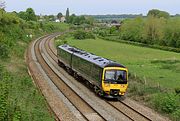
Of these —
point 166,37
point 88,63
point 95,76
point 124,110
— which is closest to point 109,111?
point 124,110

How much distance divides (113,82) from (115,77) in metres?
0.41

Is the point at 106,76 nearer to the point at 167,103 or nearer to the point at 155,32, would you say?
the point at 167,103

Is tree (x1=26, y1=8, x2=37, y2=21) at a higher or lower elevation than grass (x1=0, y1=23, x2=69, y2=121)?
lower

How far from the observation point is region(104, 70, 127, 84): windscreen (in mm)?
27438

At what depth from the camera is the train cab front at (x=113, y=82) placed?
2727cm

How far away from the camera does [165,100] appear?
24547 mm

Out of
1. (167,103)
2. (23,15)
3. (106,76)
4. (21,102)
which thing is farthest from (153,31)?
(21,102)

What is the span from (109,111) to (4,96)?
27.4 ft

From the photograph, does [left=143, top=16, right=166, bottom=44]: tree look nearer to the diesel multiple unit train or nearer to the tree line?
the tree line

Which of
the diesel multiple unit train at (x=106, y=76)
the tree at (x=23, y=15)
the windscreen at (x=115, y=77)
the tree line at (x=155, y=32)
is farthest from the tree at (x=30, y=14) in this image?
the windscreen at (x=115, y=77)

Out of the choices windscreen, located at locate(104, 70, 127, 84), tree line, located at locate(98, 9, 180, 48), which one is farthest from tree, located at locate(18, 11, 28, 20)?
windscreen, located at locate(104, 70, 127, 84)

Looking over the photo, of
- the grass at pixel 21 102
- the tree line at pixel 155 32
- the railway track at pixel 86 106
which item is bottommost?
the tree line at pixel 155 32

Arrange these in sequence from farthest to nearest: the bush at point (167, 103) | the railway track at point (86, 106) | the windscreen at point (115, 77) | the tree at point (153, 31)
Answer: the tree at point (153, 31) < the windscreen at point (115, 77) < the bush at point (167, 103) < the railway track at point (86, 106)

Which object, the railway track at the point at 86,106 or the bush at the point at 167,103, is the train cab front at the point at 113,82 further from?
the bush at the point at 167,103
